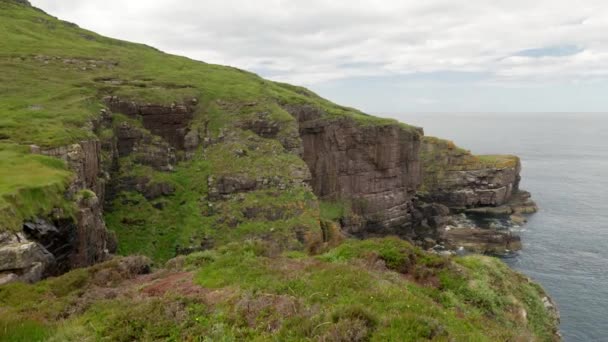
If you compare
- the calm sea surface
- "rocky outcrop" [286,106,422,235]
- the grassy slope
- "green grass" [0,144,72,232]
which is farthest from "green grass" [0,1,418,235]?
the calm sea surface

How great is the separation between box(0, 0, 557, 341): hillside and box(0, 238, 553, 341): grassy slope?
0.31 ft

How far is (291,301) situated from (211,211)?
44.0 metres

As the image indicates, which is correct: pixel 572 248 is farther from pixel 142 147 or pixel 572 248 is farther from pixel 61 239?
pixel 61 239

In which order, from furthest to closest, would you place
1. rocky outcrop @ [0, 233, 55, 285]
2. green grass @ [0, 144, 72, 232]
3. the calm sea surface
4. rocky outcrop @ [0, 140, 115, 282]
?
1. the calm sea surface
2. green grass @ [0, 144, 72, 232]
3. rocky outcrop @ [0, 140, 115, 282]
4. rocky outcrop @ [0, 233, 55, 285]

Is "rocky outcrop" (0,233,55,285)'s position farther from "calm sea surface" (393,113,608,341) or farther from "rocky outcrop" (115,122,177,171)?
"calm sea surface" (393,113,608,341)

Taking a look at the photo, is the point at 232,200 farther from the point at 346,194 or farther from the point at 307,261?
the point at 307,261

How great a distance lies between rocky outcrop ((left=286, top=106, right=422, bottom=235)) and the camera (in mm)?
79875

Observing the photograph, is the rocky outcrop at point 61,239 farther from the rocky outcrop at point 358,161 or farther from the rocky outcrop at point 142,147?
the rocky outcrop at point 358,161

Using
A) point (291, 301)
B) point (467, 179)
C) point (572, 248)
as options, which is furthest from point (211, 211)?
point (467, 179)

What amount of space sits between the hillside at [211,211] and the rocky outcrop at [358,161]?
0.29 metres

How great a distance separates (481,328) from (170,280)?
1356 centimetres

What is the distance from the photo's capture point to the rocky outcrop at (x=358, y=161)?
79.9 metres

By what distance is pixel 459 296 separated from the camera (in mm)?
18922

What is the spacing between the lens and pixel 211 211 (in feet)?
188
